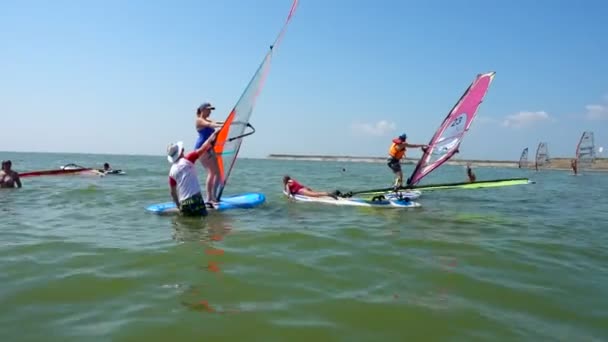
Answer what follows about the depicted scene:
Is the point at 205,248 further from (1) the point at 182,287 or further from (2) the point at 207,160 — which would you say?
(2) the point at 207,160

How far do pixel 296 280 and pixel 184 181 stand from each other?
3.97 meters

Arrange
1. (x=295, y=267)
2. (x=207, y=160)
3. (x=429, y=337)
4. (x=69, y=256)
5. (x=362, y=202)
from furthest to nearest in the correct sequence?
(x=362, y=202) → (x=207, y=160) → (x=69, y=256) → (x=295, y=267) → (x=429, y=337)

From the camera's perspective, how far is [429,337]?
3.03 meters

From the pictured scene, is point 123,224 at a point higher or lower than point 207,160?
lower

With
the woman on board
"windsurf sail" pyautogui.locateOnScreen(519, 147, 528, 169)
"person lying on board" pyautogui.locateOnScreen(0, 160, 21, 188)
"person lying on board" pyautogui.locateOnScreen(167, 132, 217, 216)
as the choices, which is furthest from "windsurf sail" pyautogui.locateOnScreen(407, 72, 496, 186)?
"windsurf sail" pyautogui.locateOnScreen(519, 147, 528, 169)

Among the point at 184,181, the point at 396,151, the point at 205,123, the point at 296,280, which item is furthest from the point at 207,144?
the point at 396,151

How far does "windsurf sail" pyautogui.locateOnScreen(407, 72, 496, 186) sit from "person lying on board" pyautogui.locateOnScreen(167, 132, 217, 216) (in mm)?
6928

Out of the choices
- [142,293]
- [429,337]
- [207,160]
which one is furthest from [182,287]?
[207,160]

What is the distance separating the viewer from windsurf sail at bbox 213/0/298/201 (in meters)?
8.84

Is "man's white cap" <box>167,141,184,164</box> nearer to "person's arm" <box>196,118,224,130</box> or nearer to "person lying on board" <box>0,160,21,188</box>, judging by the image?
"person's arm" <box>196,118,224,130</box>

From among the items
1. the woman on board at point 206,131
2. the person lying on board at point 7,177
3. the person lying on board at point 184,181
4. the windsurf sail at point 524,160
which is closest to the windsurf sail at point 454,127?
the woman on board at point 206,131

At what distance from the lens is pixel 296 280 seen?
4.23 metres

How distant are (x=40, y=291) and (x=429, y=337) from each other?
333 cm

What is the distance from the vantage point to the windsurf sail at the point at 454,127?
11781 millimetres
